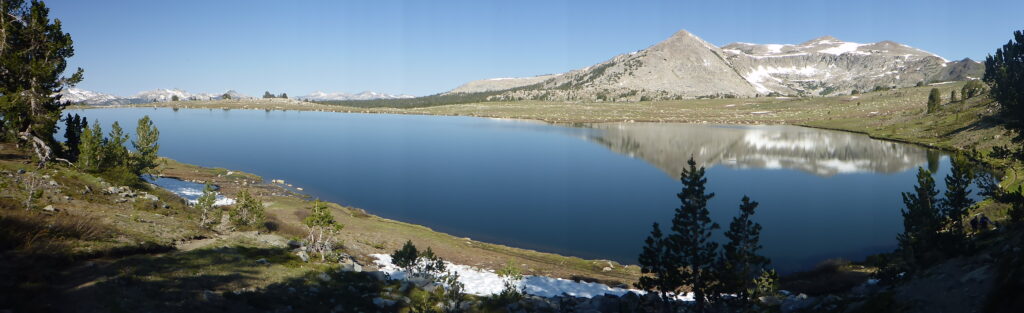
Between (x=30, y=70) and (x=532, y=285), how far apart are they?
3989 cm

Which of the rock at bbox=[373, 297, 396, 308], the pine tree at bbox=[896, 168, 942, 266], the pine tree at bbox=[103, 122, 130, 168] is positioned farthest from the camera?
the pine tree at bbox=[103, 122, 130, 168]

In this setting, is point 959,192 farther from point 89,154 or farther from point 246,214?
point 89,154

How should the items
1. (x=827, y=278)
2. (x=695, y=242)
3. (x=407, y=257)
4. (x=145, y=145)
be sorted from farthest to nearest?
(x=145, y=145) < (x=827, y=278) < (x=407, y=257) < (x=695, y=242)

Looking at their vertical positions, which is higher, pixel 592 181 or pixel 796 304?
pixel 796 304

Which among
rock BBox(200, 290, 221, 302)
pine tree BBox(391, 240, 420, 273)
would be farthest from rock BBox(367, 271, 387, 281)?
rock BBox(200, 290, 221, 302)

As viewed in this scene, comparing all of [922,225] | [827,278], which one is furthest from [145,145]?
[922,225]

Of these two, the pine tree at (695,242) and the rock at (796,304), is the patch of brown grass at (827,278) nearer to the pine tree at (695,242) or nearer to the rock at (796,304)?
the rock at (796,304)

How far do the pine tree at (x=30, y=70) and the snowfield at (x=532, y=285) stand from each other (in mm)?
28487

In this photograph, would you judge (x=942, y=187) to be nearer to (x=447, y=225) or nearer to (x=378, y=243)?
(x=447, y=225)

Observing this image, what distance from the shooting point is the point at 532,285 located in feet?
99.1

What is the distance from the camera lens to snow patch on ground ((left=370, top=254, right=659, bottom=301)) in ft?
92.3

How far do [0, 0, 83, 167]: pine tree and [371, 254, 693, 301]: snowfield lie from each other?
2849 centimetres

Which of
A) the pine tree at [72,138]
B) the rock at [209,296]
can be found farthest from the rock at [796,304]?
the pine tree at [72,138]

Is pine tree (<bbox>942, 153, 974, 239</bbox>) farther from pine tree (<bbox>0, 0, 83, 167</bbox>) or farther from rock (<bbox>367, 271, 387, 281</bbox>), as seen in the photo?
pine tree (<bbox>0, 0, 83, 167</bbox>)
